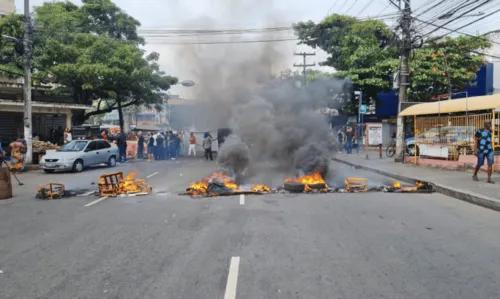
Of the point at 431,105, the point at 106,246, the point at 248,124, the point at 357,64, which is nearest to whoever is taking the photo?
the point at 106,246

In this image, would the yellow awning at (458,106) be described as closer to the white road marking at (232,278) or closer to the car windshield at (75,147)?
the white road marking at (232,278)

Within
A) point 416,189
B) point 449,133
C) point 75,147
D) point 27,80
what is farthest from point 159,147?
point 416,189

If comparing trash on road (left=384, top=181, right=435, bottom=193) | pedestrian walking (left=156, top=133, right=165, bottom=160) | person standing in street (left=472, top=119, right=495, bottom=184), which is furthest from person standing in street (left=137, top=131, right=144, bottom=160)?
person standing in street (left=472, top=119, right=495, bottom=184)

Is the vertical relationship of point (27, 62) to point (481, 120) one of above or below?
above

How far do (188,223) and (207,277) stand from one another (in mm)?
2566

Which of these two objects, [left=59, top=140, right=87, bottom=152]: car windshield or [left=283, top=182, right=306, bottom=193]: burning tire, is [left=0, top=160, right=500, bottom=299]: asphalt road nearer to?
[left=283, top=182, right=306, bottom=193]: burning tire

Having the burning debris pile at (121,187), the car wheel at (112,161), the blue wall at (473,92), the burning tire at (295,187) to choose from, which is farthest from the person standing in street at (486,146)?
A: the blue wall at (473,92)

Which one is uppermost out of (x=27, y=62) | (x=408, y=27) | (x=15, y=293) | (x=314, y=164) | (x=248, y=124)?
(x=408, y=27)

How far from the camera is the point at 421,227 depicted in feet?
19.5

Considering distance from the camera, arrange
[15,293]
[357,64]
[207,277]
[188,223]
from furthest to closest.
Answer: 1. [357,64]
2. [188,223]
3. [207,277]
4. [15,293]

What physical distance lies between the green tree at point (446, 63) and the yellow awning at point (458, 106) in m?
10.2

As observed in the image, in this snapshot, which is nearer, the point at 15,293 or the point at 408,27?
the point at 15,293

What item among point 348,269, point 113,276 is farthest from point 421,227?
point 113,276

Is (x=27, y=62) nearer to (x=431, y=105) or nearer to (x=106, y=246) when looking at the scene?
(x=106, y=246)
